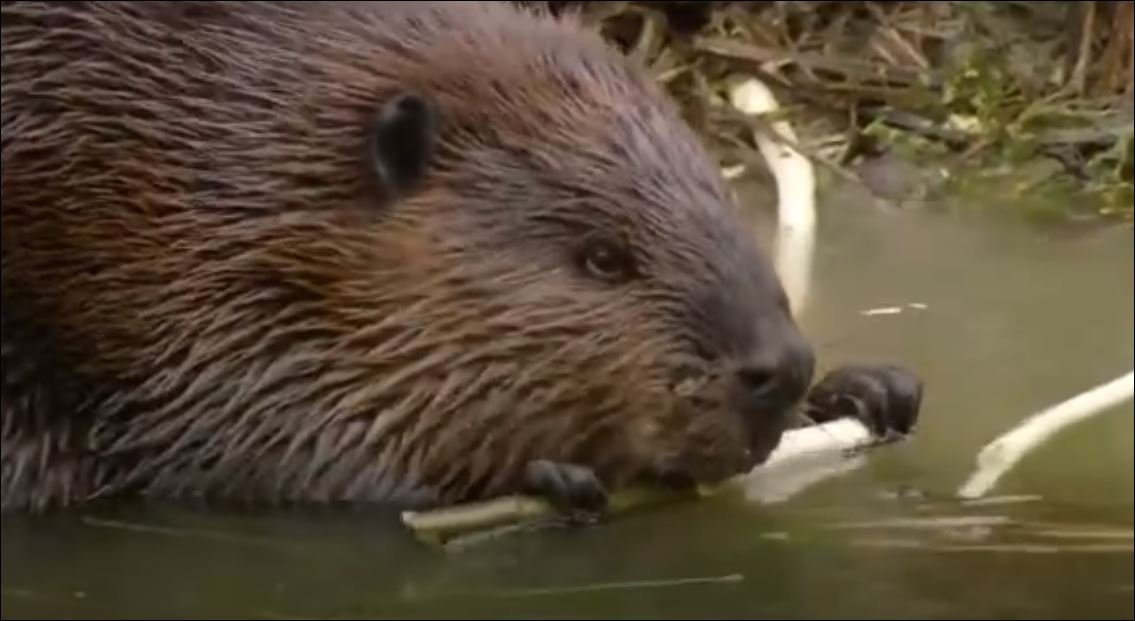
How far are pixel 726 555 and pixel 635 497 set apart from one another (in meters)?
0.23

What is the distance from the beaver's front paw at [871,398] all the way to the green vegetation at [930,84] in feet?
5.26

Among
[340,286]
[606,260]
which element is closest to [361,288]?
[340,286]

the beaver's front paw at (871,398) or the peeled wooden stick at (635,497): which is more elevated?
the beaver's front paw at (871,398)

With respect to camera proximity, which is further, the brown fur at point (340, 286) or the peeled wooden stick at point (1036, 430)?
the peeled wooden stick at point (1036, 430)

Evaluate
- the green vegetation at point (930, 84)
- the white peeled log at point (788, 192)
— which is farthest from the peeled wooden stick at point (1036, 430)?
the green vegetation at point (930, 84)

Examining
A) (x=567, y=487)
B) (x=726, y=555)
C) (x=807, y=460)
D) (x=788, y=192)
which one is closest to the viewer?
(x=726, y=555)

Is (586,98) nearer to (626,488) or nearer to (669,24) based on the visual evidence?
(626,488)

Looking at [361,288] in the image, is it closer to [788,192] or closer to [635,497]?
[635,497]

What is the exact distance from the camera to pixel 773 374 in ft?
10.1

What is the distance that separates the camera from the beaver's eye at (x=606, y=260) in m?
3.17

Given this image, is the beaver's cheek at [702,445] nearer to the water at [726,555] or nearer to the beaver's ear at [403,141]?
the water at [726,555]

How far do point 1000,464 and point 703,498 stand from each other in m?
0.39

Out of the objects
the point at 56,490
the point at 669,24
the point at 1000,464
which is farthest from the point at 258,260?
the point at 669,24

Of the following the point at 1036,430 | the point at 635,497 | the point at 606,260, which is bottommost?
the point at 635,497
